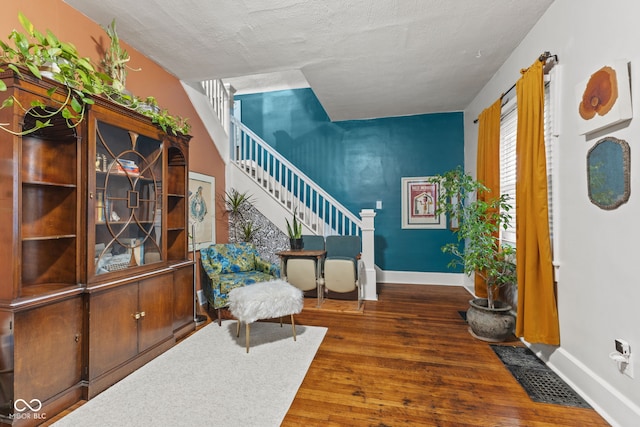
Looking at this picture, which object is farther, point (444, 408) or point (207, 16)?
point (207, 16)

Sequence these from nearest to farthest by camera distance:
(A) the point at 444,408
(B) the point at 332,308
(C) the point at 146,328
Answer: (A) the point at 444,408 < (C) the point at 146,328 < (B) the point at 332,308

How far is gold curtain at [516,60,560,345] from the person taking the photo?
6.92 feet

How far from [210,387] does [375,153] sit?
423cm

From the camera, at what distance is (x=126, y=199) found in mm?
2215

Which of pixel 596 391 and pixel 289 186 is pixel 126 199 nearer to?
pixel 289 186

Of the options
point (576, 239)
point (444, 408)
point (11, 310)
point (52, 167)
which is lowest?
point (444, 408)

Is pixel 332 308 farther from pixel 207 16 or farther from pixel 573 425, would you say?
pixel 207 16

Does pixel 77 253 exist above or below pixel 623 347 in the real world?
above

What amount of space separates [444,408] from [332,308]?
1.95 metres

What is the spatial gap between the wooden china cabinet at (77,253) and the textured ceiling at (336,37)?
923mm

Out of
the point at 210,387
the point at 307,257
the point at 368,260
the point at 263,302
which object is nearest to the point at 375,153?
the point at 368,260

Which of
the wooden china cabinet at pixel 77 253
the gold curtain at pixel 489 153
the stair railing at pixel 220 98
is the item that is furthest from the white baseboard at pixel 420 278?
the stair railing at pixel 220 98

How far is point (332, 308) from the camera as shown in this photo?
3570 mm

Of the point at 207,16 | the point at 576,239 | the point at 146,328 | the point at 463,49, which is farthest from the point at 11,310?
the point at 463,49
